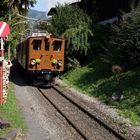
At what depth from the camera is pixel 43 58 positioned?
2627 cm

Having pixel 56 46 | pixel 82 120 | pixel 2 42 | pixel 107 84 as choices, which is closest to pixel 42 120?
pixel 82 120

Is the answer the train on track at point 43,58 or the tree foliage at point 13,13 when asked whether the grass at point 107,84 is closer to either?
the train on track at point 43,58

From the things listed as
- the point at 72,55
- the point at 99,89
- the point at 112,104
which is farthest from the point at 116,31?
the point at 72,55

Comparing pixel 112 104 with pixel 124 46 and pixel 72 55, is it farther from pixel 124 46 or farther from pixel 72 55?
pixel 72 55

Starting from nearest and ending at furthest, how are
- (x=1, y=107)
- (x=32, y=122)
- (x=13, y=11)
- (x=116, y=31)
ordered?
(x=32, y=122) → (x=1, y=107) → (x=116, y=31) → (x=13, y=11)

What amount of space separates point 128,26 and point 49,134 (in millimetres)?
11775

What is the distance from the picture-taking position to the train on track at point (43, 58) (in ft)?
85.6

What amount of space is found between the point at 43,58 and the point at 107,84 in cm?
523

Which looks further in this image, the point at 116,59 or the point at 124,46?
the point at 116,59

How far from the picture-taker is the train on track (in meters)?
26.1

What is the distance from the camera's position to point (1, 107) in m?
16.0

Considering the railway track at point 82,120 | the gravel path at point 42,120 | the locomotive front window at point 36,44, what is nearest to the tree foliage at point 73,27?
the locomotive front window at point 36,44

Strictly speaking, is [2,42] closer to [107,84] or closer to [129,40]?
[107,84]

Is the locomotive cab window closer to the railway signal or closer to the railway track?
the railway track
